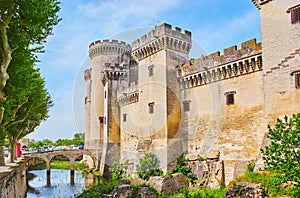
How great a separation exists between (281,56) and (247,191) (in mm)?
7161

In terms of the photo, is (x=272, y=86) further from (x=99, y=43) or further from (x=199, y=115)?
(x=99, y=43)

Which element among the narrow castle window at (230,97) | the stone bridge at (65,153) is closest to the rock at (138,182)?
the narrow castle window at (230,97)

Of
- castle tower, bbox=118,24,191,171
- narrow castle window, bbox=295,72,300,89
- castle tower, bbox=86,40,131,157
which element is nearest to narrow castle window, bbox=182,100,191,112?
castle tower, bbox=118,24,191,171

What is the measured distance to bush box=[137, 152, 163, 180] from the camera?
67.9 ft

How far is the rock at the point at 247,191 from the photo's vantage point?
36.2ft

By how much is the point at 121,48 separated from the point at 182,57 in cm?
1443

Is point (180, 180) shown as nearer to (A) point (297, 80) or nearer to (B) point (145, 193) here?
(B) point (145, 193)

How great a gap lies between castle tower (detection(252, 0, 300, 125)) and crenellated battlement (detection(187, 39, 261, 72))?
172 centimetres

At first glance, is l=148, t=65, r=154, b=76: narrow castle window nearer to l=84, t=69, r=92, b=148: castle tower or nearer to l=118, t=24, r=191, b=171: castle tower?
l=118, t=24, r=191, b=171: castle tower

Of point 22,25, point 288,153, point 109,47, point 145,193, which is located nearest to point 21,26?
point 22,25

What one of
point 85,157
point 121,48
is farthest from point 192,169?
point 85,157

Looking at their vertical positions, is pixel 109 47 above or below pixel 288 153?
above

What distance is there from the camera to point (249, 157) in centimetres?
1688

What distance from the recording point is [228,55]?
1875 cm
